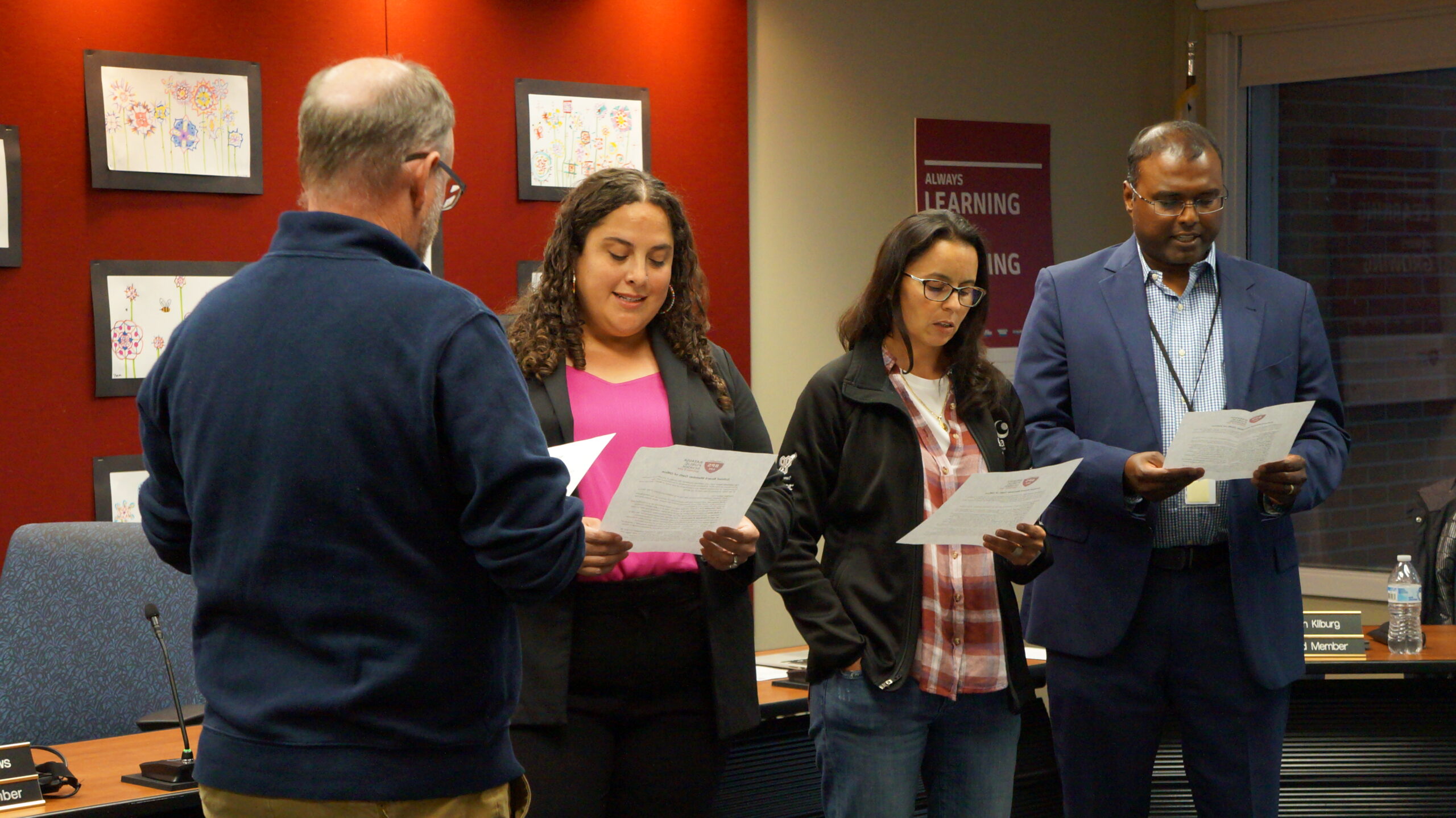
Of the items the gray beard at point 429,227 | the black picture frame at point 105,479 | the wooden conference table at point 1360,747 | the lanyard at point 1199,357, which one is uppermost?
the gray beard at point 429,227

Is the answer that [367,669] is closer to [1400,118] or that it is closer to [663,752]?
[663,752]

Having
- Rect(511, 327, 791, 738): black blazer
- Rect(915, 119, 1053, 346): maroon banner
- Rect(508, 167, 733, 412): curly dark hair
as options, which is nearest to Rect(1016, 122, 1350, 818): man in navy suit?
Rect(511, 327, 791, 738): black blazer

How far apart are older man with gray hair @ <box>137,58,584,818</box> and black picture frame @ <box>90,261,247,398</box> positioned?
220 cm

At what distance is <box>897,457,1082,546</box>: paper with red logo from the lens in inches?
81.7

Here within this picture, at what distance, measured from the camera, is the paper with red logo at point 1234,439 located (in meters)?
2.24

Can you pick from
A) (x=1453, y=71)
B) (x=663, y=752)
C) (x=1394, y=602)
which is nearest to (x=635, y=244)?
(x=663, y=752)

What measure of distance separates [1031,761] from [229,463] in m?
2.60

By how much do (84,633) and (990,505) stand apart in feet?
6.67

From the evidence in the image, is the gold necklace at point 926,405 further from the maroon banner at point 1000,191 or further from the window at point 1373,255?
the window at point 1373,255

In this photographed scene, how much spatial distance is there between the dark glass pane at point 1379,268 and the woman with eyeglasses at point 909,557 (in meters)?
3.24

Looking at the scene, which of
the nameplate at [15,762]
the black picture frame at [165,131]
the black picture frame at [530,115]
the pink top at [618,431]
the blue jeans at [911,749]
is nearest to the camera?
the pink top at [618,431]

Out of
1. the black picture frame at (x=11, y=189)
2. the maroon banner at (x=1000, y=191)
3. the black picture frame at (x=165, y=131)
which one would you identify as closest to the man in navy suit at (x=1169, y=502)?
the black picture frame at (x=165, y=131)

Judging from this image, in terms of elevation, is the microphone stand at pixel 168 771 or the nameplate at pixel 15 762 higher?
the nameplate at pixel 15 762

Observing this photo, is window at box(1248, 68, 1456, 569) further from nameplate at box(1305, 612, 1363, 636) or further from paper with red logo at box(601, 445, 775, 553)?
paper with red logo at box(601, 445, 775, 553)
